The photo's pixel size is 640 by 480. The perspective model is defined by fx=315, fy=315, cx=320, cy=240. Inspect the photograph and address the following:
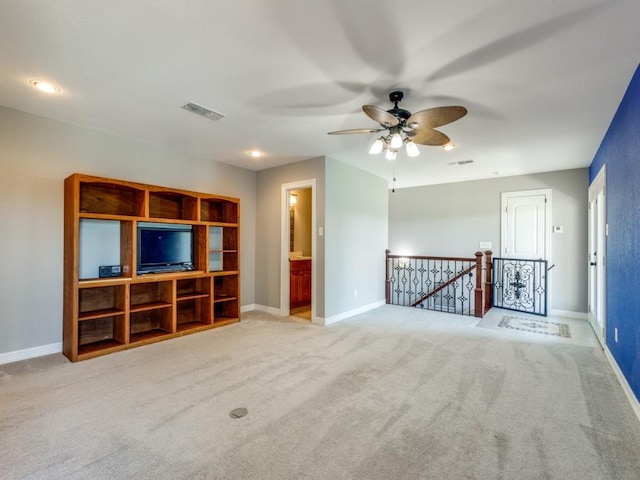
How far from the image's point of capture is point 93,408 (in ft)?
7.78

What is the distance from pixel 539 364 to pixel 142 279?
4505 millimetres

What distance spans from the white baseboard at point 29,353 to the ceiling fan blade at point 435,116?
4.35m

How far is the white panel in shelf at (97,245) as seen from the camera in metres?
3.68

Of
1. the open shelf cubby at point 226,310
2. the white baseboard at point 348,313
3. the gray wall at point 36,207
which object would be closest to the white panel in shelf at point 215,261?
the open shelf cubby at point 226,310

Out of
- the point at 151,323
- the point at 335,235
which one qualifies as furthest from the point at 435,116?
the point at 151,323

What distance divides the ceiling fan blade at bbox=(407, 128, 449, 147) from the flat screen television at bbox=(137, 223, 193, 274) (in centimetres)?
331

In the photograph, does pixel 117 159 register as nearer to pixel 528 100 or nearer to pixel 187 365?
pixel 187 365

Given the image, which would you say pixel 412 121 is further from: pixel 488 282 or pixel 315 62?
pixel 488 282

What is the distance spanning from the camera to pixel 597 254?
4.50 meters

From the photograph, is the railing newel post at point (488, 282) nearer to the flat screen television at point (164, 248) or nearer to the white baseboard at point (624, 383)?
the white baseboard at point (624, 383)

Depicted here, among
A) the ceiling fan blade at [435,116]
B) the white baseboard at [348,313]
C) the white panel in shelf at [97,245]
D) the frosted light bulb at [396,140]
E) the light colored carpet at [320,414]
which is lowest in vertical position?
the light colored carpet at [320,414]

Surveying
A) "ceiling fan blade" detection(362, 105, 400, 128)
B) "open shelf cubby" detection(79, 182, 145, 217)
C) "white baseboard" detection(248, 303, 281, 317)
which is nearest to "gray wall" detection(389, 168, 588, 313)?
"white baseboard" detection(248, 303, 281, 317)

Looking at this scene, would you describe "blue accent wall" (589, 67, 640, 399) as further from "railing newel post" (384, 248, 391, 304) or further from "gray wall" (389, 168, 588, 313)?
"railing newel post" (384, 248, 391, 304)

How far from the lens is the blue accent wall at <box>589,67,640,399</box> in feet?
8.00
